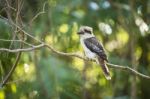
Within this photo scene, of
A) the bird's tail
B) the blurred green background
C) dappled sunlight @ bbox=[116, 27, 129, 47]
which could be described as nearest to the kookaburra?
the bird's tail

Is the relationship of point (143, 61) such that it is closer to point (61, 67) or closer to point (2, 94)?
point (61, 67)

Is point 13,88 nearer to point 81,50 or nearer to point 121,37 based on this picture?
point 81,50

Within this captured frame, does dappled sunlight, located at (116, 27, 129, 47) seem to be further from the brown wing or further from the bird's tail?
the bird's tail

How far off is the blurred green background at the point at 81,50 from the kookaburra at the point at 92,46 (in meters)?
1.27

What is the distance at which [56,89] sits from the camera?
7203mm

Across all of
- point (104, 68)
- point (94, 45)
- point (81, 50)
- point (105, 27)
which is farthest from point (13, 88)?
point (104, 68)

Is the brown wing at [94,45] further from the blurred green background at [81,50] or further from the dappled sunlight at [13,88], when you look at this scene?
the dappled sunlight at [13,88]

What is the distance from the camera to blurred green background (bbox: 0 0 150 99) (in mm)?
7145

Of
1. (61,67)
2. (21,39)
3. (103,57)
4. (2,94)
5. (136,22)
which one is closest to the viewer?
(21,39)

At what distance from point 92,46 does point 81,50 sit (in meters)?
2.54

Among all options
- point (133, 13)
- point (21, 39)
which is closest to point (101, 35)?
point (133, 13)

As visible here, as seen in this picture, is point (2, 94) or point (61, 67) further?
point (61, 67)

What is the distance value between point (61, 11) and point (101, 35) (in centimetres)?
62

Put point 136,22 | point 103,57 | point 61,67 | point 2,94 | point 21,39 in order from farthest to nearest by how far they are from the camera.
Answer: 1. point 61,67
2. point 136,22
3. point 2,94
4. point 103,57
5. point 21,39
